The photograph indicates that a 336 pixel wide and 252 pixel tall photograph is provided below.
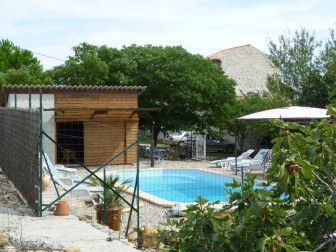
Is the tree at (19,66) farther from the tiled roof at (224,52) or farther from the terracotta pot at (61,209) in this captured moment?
the terracotta pot at (61,209)

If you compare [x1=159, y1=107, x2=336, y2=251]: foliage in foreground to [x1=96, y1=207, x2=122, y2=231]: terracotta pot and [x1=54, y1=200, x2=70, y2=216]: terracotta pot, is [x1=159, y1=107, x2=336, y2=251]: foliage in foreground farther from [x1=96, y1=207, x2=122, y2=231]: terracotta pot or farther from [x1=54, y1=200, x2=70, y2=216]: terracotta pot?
[x1=96, y1=207, x2=122, y2=231]: terracotta pot

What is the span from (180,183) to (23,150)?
10.4 m

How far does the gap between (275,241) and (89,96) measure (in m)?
20.6

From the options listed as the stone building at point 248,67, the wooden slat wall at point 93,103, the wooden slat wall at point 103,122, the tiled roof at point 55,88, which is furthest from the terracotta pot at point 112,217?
the stone building at point 248,67

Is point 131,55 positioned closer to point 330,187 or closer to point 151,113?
point 151,113

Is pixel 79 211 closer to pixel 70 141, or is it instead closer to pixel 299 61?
pixel 70 141

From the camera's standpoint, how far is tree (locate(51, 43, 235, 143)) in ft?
92.2

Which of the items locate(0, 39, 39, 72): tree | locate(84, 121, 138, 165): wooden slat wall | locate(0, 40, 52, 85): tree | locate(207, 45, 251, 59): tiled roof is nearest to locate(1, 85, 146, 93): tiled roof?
locate(84, 121, 138, 165): wooden slat wall

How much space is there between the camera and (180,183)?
21516 mm

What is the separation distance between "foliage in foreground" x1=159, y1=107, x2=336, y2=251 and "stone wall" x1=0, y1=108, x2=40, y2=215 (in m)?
6.74

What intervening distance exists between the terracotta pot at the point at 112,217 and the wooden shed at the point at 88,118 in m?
11.1

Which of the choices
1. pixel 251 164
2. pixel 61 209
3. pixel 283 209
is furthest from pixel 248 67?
pixel 283 209

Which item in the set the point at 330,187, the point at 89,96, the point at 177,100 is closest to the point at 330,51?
the point at 177,100

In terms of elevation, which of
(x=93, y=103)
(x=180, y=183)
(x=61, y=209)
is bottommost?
(x=180, y=183)
